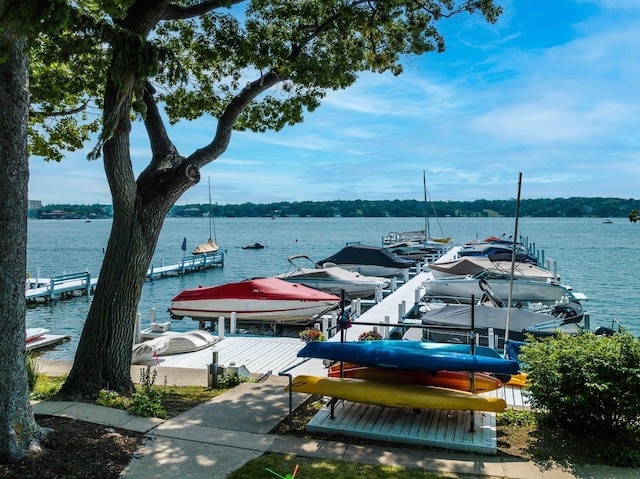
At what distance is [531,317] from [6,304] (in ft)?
45.6

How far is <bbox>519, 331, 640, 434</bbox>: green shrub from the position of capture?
657 cm

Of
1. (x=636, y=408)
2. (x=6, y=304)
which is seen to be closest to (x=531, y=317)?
(x=636, y=408)

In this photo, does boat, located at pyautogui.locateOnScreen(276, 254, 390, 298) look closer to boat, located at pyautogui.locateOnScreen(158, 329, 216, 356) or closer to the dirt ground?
boat, located at pyautogui.locateOnScreen(158, 329, 216, 356)

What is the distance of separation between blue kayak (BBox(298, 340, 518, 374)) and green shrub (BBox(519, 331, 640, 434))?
1.62 ft

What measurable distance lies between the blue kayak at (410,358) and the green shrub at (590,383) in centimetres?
49

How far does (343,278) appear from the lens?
89.2 ft

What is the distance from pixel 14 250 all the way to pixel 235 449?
3.72m


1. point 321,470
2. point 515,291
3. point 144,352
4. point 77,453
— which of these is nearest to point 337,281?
point 515,291

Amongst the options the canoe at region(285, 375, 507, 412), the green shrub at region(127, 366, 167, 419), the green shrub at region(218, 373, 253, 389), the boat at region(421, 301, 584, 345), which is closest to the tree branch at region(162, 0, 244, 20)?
the green shrub at region(127, 366, 167, 419)

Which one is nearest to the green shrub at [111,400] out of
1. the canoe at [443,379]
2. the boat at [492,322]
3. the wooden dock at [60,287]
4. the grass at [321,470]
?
the grass at [321,470]

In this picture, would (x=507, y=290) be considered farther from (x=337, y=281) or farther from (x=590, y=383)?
(x=590, y=383)

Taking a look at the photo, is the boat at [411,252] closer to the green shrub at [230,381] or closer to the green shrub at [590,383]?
the green shrub at [230,381]

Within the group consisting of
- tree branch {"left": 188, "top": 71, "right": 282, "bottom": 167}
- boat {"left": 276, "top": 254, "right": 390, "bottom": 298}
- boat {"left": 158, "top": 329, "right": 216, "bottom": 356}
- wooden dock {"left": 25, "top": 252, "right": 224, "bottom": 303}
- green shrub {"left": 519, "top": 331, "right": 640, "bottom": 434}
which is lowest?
wooden dock {"left": 25, "top": 252, "right": 224, "bottom": 303}

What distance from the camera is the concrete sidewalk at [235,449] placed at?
617cm
